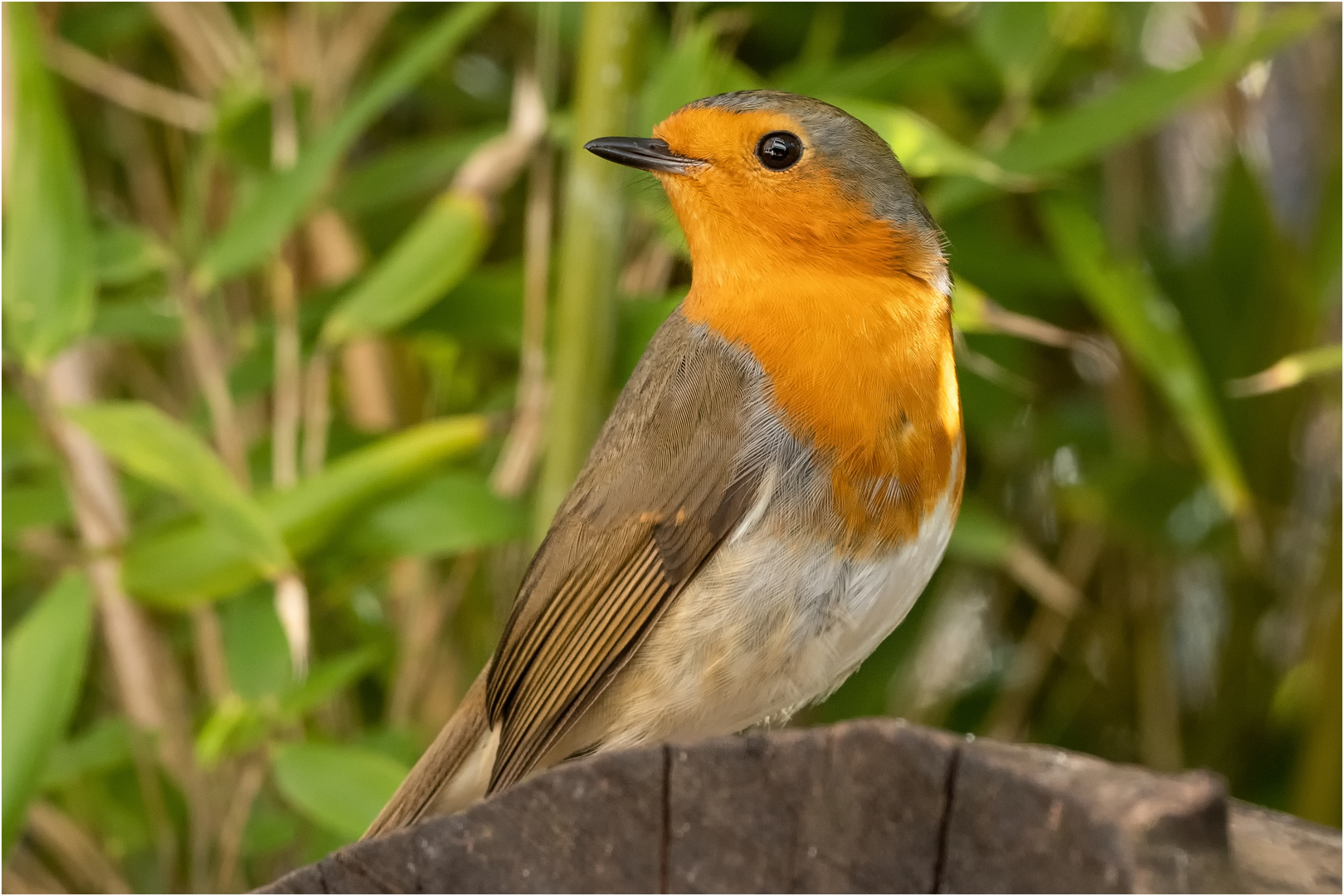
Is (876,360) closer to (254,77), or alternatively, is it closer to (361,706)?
(254,77)

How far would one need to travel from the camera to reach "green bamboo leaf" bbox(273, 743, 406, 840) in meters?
1.82

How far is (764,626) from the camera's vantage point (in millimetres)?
1465

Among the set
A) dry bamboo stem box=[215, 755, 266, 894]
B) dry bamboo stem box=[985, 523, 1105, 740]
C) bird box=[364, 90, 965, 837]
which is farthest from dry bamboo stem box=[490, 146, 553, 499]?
dry bamboo stem box=[985, 523, 1105, 740]

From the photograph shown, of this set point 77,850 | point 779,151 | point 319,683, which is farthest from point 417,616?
point 779,151

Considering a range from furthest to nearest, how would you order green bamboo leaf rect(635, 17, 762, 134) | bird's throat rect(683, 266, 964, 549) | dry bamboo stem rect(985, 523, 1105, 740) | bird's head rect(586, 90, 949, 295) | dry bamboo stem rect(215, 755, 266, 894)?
dry bamboo stem rect(985, 523, 1105, 740), dry bamboo stem rect(215, 755, 266, 894), green bamboo leaf rect(635, 17, 762, 134), bird's head rect(586, 90, 949, 295), bird's throat rect(683, 266, 964, 549)

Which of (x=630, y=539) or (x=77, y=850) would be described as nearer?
(x=630, y=539)

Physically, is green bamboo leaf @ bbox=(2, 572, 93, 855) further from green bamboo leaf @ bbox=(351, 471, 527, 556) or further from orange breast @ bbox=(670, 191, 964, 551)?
orange breast @ bbox=(670, 191, 964, 551)

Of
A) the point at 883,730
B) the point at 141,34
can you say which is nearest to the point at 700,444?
the point at 883,730

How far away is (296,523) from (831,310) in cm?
78

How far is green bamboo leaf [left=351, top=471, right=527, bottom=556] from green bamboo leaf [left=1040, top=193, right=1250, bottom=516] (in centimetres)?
88

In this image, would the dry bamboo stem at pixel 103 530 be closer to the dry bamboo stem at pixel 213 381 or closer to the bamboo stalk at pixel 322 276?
the dry bamboo stem at pixel 213 381

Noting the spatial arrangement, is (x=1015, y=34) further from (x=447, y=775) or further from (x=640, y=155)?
(x=447, y=775)

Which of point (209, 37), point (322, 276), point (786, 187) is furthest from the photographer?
point (322, 276)

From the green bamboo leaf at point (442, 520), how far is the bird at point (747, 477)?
286 mm
